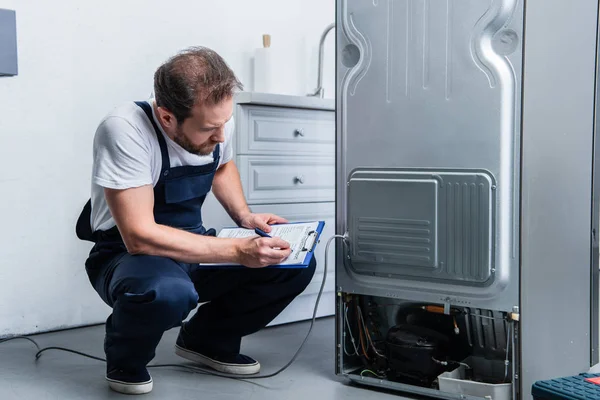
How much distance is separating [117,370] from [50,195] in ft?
2.97

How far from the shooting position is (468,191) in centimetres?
181

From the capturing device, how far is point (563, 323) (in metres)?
1.92

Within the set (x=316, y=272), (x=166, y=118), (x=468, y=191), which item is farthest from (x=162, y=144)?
(x=316, y=272)

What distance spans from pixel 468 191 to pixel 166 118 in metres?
0.78

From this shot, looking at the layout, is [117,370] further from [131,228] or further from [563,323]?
[563,323]

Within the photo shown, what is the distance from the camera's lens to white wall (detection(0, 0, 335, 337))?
2557 millimetres

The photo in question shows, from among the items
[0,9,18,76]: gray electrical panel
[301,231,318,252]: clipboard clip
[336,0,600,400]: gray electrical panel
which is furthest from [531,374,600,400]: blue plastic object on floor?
[0,9,18,76]: gray electrical panel

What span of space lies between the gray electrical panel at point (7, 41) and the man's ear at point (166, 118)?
1.52 ft

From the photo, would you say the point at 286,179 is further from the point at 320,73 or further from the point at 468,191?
the point at 468,191

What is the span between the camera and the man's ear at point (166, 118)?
1.92 m

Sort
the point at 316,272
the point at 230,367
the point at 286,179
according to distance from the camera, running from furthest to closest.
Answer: the point at 316,272
the point at 286,179
the point at 230,367

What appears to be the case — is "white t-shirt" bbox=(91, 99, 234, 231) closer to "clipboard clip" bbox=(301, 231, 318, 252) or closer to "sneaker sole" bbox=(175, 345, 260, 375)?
"clipboard clip" bbox=(301, 231, 318, 252)

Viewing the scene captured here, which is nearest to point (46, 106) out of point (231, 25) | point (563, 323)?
point (231, 25)

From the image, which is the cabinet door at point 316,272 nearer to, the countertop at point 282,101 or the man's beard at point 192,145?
the countertop at point 282,101
